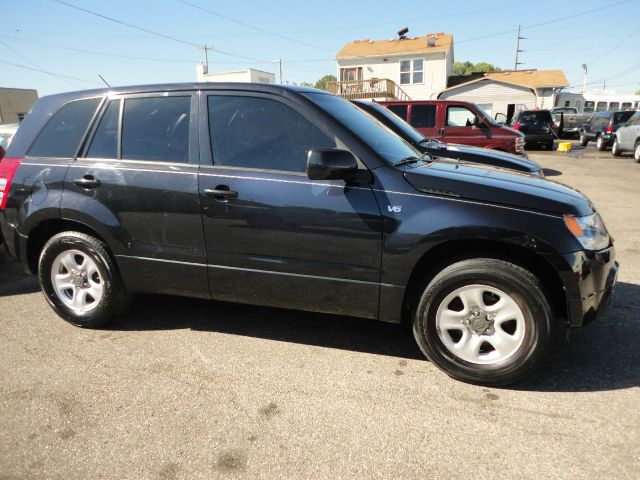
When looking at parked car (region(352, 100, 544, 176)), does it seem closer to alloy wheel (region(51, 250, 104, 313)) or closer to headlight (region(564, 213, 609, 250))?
headlight (region(564, 213, 609, 250))

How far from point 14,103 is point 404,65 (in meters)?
34.3

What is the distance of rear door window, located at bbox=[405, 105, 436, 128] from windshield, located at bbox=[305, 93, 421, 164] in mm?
7248

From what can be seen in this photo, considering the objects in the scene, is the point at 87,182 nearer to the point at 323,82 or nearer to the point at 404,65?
the point at 404,65

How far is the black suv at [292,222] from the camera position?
271 centimetres

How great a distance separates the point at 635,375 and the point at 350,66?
3042 centimetres

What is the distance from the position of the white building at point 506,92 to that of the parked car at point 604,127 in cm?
981

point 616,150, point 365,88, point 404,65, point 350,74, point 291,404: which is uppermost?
point 404,65

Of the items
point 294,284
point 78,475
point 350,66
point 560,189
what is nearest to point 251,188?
point 294,284

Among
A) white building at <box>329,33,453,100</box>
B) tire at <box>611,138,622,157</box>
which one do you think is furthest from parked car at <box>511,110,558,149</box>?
white building at <box>329,33,453,100</box>

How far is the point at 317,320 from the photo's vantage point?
3.80 metres

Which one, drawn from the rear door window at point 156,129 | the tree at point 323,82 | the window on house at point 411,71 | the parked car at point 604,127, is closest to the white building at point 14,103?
the tree at point 323,82

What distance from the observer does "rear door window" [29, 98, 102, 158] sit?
3.57 meters

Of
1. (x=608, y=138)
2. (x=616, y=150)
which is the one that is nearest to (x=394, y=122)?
(x=616, y=150)

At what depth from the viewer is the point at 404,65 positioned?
98.9ft
